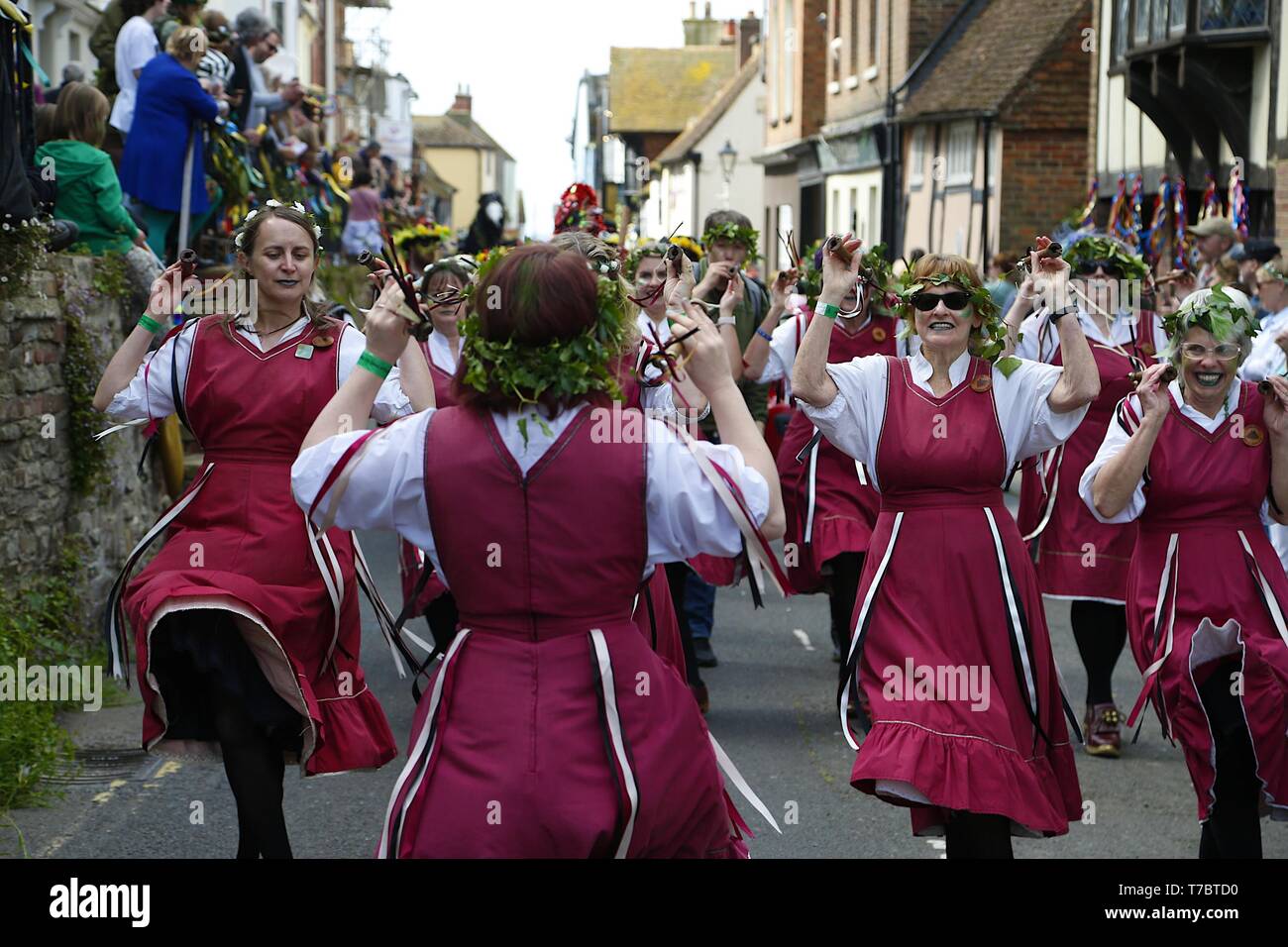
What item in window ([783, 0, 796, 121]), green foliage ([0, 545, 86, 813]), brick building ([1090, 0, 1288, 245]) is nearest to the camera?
green foliage ([0, 545, 86, 813])

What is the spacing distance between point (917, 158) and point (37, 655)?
23195 millimetres

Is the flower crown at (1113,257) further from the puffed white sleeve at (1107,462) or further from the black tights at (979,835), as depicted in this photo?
the black tights at (979,835)

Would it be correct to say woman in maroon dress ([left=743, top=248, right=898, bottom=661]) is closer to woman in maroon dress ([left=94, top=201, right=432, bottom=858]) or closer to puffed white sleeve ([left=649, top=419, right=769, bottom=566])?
woman in maroon dress ([left=94, top=201, right=432, bottom=858])

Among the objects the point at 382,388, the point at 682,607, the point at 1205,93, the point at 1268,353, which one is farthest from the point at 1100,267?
the point at 1205,93

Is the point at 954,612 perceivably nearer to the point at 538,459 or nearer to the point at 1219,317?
the point at 1219,317

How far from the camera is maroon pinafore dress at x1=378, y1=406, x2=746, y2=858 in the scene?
352 cm

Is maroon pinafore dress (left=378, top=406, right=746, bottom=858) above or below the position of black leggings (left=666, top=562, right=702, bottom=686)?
above

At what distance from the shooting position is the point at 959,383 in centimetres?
526

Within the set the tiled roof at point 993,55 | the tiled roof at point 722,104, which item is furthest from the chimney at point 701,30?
the tiled roof at point 993,55

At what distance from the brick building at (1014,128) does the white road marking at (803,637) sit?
1500 centimetres

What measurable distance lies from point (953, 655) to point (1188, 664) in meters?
0.67

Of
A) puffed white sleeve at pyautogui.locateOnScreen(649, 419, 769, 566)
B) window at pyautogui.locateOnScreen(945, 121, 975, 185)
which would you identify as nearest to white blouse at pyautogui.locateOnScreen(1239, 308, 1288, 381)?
puffed white sleeve at pyautogui.locateOnScreen(649, 419, 769, 566)

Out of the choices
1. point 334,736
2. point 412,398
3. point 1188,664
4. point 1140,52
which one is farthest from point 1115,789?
point 1140,52

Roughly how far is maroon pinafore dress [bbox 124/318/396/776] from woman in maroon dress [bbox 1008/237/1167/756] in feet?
10.6
